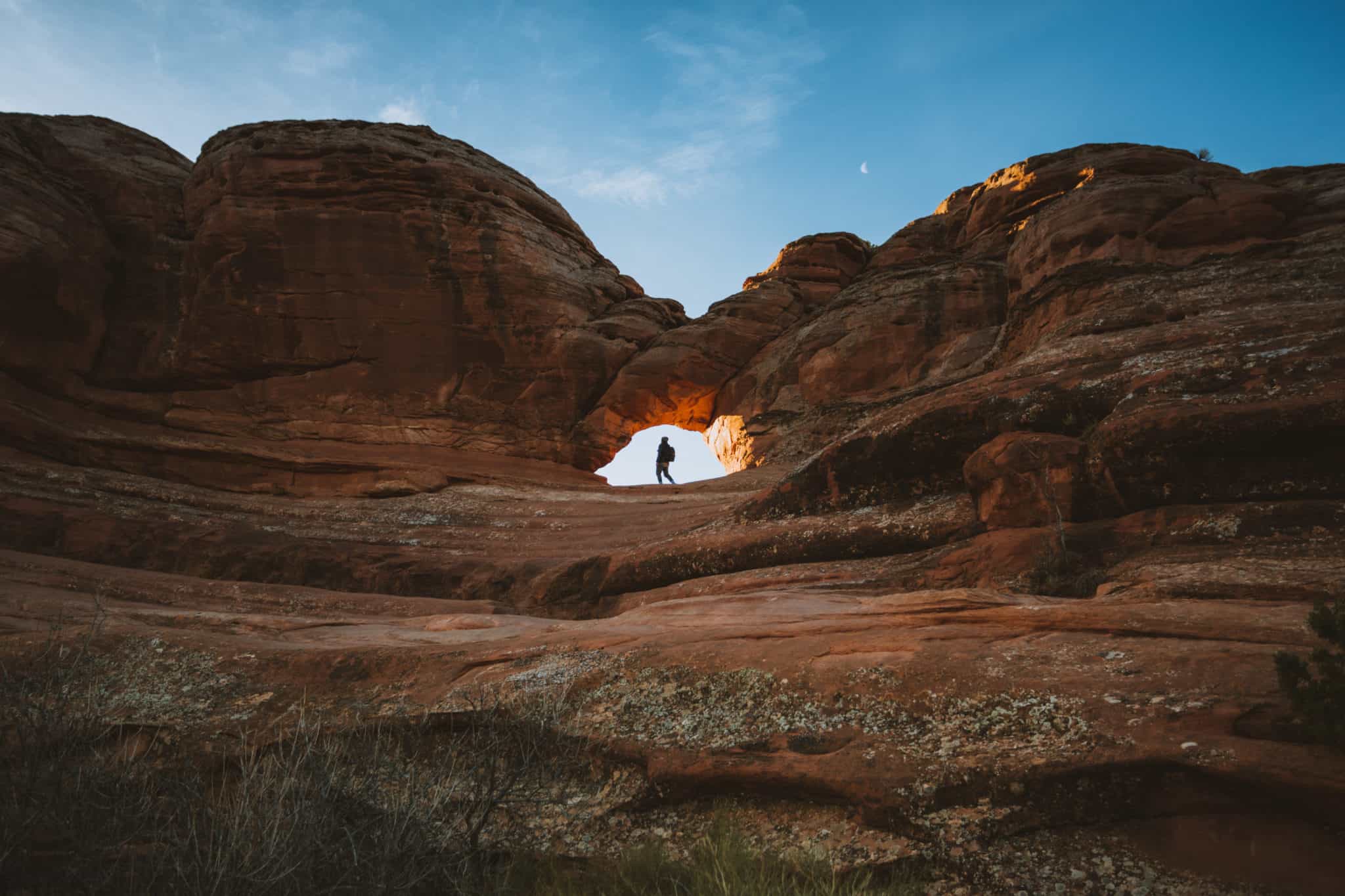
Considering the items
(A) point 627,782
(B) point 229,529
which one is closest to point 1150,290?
(A) point 627,782

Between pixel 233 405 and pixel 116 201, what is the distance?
7881mm

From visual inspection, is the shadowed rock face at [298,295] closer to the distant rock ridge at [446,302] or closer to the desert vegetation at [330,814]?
the distant rock ridge at [446,302]

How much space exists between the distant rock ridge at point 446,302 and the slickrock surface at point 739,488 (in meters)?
0.13

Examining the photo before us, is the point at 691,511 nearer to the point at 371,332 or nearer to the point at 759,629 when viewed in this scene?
the point at 759,629

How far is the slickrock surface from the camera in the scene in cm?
532

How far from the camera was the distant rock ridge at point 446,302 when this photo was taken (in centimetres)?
1977

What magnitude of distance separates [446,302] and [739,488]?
12308 mm

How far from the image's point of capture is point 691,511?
54.1ft

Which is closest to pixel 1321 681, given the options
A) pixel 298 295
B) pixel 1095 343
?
pixel 1095 343

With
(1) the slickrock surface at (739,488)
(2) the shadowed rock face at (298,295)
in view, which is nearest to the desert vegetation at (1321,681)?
(1) the slickrock surface at (739,488)

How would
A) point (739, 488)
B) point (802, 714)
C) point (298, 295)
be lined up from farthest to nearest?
point (298, 295) → point (739, 488) → point (802, 714)

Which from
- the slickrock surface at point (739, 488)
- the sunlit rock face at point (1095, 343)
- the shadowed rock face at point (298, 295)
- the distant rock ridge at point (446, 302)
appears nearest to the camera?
the slickrock surface at point (739, 488)

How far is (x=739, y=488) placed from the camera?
19.3 m

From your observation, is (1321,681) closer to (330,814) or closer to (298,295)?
(330,814)
